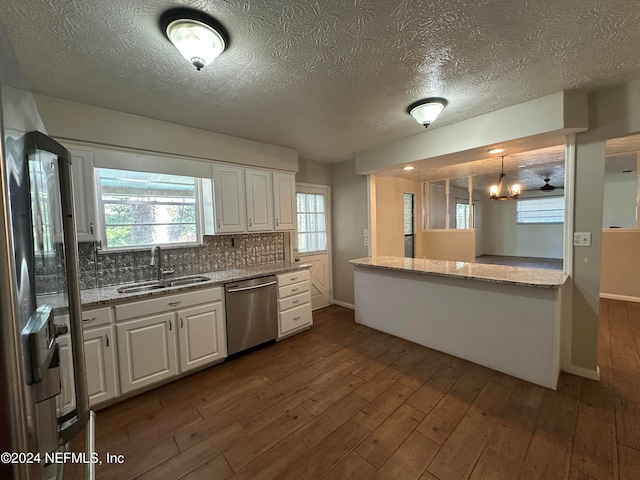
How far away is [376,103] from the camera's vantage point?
2.32 meters

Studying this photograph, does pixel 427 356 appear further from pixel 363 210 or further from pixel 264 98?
pixel 264 98

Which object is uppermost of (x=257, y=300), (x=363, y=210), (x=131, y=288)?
(x=363, y=210)

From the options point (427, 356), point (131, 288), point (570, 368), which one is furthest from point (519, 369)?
point (131, 288)

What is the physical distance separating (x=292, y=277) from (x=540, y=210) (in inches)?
389

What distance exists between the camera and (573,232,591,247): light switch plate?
2.29 m

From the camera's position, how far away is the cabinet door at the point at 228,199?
296cm

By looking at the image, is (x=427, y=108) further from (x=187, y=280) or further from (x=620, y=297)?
(x=620, y=297)

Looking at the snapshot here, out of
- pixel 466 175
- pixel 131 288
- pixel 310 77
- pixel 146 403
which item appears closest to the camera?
pixel 310 77

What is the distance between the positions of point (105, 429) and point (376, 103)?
335 cm

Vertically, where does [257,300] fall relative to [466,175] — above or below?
below

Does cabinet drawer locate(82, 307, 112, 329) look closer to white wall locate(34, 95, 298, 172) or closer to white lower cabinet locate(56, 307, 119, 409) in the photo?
white lower cabinet locate(56, 307, 119, 409)

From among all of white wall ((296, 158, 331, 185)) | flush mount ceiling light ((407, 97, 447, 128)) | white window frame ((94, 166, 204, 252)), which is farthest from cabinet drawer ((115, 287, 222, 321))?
flush mount ceiling light ((407, 97, 447, 128))

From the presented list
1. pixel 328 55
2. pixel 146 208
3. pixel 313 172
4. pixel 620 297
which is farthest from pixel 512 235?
pixel 146 208

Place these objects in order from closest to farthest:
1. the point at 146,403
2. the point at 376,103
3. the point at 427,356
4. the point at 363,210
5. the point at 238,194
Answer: the point at 146,403 < the point at 376,103 < the point at 427,356 < the point at 238,194 < the point at 363,210
